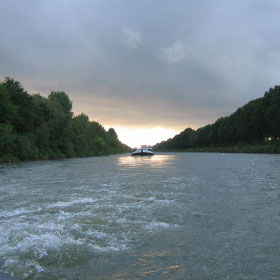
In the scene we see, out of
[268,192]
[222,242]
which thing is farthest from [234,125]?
[222,242]

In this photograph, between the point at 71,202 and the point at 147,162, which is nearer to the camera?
the point at 71,202

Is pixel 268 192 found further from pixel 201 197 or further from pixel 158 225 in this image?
pixel 158 225

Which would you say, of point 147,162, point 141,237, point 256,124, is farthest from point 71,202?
point 256,124

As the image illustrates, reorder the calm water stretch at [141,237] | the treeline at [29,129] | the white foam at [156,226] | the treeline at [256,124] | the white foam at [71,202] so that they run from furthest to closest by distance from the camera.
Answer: the treeline at [256,124]
the treeline at [29,129]
the white foam at [71,202]
the white foam at [156,226]
the calm water stretch at [141,237]

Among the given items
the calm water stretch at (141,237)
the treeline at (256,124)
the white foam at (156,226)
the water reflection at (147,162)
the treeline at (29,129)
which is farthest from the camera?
the treeline at (256,124)

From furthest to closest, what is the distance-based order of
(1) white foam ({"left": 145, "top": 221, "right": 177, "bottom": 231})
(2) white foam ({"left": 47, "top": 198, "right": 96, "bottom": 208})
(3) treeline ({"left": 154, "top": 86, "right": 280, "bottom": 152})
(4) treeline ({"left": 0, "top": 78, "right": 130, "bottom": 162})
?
1. (3) treeline ({"left": 154, "top": 86, "right": 280, "bottom": 152})
2. (4) treeline ({"left": 0, "top": 78, "right": 130, "bottom": 162})
3. (2) white foam ({"left": 47, "top": 198, "right": 96, "bottom": 208})
4. (1) white foam ({"left": 145, "top": 221, "right": 177, "bottom": 231})

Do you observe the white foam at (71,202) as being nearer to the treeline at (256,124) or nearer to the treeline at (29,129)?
the treeline at (29,129)

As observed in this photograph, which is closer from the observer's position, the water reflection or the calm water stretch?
the calm water stretch

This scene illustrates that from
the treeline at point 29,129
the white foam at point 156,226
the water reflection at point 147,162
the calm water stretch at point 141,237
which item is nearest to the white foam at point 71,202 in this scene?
the calm water stretch at point 141,237

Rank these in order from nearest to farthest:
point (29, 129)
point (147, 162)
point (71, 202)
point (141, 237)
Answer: point (141, 237)
point (71, 202)
point (147, 162)
point (29, 129)

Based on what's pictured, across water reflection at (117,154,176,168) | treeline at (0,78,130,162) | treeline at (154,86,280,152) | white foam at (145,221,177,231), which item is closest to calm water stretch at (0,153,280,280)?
white foam at (145,221,177,231)

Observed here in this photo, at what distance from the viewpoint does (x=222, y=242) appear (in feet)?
14.6

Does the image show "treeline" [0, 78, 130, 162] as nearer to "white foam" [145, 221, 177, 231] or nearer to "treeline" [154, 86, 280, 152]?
"white foam" [145, 221, 177, 231]

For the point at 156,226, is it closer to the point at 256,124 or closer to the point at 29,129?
the point at 29,129
